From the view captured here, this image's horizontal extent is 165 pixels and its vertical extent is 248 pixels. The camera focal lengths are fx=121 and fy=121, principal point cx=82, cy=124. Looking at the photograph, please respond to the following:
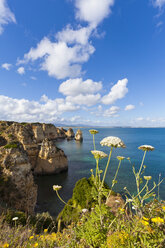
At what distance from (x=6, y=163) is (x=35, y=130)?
81.4 meters

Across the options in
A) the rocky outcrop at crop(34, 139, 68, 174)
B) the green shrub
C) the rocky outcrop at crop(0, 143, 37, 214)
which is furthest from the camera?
the rocky outcrop at crop(34, 139, 68, 174)

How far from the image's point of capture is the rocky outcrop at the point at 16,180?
47.6 feet

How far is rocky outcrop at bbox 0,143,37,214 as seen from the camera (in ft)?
47.6

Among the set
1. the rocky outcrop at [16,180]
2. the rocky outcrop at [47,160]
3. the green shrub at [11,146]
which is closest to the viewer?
the rocky outcrop at [16,180]

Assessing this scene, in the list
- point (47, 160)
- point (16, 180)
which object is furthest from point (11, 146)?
point (47, 160)

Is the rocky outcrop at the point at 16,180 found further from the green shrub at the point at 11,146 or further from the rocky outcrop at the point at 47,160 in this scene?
the rocky outcrop at the point at 47,160

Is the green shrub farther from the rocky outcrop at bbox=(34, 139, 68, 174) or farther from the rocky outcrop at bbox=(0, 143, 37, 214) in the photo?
the rocky outcrop at bbox=(34, 139, 68, 174)

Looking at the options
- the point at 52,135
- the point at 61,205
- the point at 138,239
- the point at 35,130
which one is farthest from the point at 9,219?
the point at 52,135

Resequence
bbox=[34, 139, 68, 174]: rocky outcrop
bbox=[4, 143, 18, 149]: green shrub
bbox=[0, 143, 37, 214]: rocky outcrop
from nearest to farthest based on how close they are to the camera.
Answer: bbox=[0, 143, 37, 214]: rocky outcrop
bbox=[4, 143, 18, 149]: green shrub
bbox=[34, 139, 68, 174]: rocky outcrop

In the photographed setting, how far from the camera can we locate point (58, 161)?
41.8 m

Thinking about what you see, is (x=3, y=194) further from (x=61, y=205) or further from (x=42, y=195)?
(x=42, y=195)

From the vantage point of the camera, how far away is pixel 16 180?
611 inches

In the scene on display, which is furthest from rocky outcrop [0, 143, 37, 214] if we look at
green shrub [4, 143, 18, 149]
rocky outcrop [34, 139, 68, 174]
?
rocky outcrop [34, 139, 68, 174]

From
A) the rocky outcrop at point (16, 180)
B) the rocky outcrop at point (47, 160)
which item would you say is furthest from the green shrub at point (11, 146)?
the rocky outcrop at point (47, 160)
